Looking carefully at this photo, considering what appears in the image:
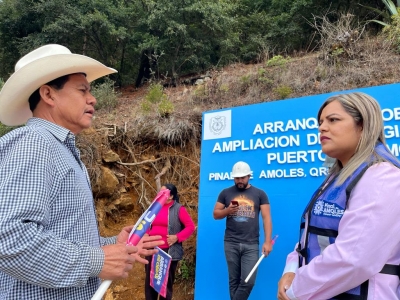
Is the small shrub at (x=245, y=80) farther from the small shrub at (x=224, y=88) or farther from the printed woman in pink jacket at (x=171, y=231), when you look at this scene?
the printed woman in pink jacket at (x=171, y=231)

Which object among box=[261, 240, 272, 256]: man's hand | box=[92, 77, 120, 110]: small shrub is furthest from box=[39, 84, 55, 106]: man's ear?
box=[92, 77, 120, 110]: small shrub

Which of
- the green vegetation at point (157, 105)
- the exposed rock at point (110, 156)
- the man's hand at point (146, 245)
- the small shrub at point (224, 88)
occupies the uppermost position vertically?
the small shrub at point (224, 88)

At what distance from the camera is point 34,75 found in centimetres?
171

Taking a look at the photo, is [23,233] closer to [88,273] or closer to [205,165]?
[88,273]

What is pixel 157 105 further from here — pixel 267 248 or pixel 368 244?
pixel 368 244

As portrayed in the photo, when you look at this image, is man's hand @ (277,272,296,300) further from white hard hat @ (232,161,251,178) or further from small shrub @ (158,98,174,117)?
small shrub @ (158,98,174,117)

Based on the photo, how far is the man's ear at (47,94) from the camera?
5.75 ft

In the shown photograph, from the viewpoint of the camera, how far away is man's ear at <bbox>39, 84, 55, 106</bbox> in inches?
69.0

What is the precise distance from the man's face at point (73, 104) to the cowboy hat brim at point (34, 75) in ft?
0.20

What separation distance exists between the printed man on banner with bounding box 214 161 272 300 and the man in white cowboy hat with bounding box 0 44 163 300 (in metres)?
3.03

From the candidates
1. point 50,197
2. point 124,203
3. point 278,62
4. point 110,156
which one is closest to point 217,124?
point 110,156

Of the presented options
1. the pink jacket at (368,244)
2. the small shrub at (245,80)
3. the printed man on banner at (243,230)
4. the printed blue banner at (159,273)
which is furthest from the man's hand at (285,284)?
the small shrub at (245,80)

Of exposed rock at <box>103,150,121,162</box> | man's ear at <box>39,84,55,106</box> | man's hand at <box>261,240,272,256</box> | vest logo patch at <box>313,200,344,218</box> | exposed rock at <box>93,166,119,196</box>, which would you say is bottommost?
man's hand at <box>261,240,272,256</box>

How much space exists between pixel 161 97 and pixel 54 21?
7295mm
